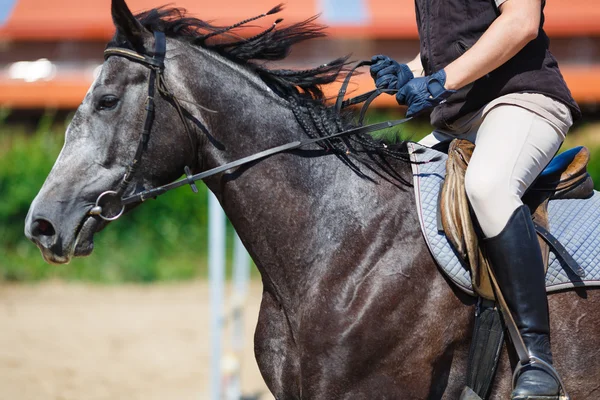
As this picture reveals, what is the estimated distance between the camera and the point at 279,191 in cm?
293

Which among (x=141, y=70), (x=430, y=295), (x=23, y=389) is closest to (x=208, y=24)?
(x=141, y=70)

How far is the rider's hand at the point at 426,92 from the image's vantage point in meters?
2.76

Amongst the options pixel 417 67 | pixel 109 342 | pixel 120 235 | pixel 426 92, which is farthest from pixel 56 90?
pixel 426 92

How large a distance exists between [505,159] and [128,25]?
1.62m

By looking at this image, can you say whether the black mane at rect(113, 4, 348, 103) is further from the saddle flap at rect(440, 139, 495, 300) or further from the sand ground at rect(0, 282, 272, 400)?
the sand ground at rect(0, 282, 272, 400)

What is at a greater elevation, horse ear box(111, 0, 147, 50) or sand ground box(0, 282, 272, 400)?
horse ear box(111, 0, 147, 50)

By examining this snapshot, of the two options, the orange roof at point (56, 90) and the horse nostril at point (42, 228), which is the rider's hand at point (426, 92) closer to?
the horse nostril at point (42, 228)

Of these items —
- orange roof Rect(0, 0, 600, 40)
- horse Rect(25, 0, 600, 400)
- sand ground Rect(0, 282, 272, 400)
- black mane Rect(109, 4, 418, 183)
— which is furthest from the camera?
orange roof Rect(0, 0, 600, 40)

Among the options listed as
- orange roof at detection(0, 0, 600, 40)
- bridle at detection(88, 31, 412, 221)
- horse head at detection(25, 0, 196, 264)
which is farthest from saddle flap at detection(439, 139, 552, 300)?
orange roof at detection(0, 0, 600, 40)

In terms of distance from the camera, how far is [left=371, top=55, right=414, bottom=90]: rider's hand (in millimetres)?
2914

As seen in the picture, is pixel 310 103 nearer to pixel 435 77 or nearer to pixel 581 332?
pixel 435 77

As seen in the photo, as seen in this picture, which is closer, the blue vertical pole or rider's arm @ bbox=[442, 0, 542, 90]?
rider's arm @ bbox=[442, 0, 542, 90]

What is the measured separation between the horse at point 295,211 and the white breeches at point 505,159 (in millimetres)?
318

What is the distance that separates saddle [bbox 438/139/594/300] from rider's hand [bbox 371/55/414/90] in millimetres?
351
